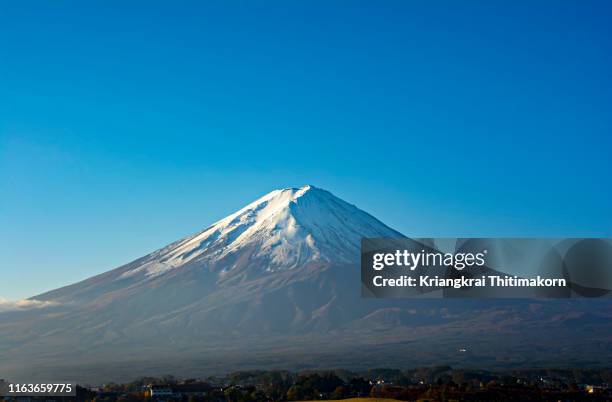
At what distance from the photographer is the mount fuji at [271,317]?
101 metres

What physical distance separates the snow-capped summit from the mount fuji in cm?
19

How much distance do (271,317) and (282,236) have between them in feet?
57.9

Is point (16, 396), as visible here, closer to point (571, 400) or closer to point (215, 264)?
point (571, 400)

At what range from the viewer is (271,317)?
123m

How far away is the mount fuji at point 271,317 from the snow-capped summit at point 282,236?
195 mm

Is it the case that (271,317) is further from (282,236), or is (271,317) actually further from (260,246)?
(282,236)

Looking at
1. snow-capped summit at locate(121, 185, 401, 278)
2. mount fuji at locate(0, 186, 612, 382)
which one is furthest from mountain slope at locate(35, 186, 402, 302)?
mount fuji at locate(0, 186, 612, 382)

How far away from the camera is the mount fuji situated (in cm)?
10119

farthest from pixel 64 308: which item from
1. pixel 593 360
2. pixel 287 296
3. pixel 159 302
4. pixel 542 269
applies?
pixel 542 269

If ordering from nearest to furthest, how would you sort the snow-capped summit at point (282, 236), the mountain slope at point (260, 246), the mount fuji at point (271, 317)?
1. the mount fuji at point (271, 317)
2. the mountain slope at point (260, 246)
3. the snow-capped summit at point (282, 236)

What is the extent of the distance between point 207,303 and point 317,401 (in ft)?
260

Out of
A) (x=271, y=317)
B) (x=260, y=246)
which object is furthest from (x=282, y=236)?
(x=271, y=317)

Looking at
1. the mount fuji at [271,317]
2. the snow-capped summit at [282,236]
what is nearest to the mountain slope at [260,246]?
the snow-capped summit at [282,236]

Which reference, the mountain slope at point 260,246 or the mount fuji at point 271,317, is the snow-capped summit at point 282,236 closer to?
the mountain slope at point 260,246
